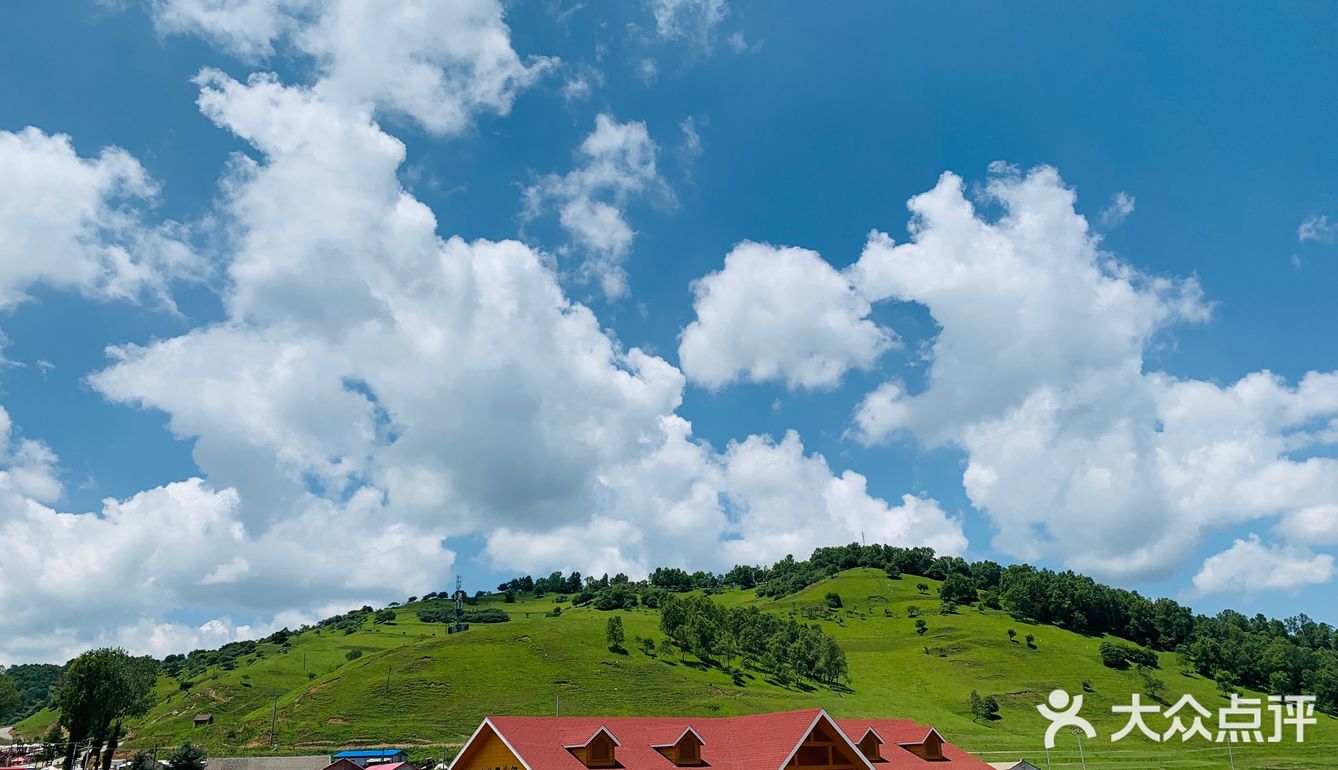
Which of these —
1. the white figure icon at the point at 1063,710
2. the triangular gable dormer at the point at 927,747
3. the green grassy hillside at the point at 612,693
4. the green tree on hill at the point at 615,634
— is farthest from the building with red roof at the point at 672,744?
the green tree on hill at the point at 615,634

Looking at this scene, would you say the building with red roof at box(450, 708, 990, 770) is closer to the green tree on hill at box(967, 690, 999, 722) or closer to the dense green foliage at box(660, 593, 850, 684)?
the green tree on hill at box(967, 690, 999, 722)

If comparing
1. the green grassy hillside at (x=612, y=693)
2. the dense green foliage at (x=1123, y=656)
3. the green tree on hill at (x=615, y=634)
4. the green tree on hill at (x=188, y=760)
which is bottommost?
the green tree on hill at (x=188, y=760)

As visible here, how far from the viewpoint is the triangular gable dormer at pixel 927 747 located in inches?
2154

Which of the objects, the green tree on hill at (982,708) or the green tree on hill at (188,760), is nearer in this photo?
the green tree on hill at (188,760)

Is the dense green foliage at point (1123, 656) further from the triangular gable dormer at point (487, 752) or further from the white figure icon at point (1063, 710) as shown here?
the triangular gable dormer at point (487, 752)

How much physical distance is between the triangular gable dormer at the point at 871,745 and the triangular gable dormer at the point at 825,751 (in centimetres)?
471

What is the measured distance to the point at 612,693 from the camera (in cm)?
13025

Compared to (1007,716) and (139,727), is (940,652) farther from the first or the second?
(139,727)

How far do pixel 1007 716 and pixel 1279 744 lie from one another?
35.4 metres

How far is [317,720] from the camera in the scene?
118000 millimetres

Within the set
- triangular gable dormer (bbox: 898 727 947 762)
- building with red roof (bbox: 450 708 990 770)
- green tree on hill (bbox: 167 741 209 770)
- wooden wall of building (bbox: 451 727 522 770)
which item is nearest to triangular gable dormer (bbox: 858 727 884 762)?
building with red roof (bbox: 450 708 990 770)

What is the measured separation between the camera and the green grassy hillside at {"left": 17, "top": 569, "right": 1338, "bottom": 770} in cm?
11250

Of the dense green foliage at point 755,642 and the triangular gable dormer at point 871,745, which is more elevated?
the dense green foliage at point 755,642

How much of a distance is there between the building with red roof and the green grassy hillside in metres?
61.1
